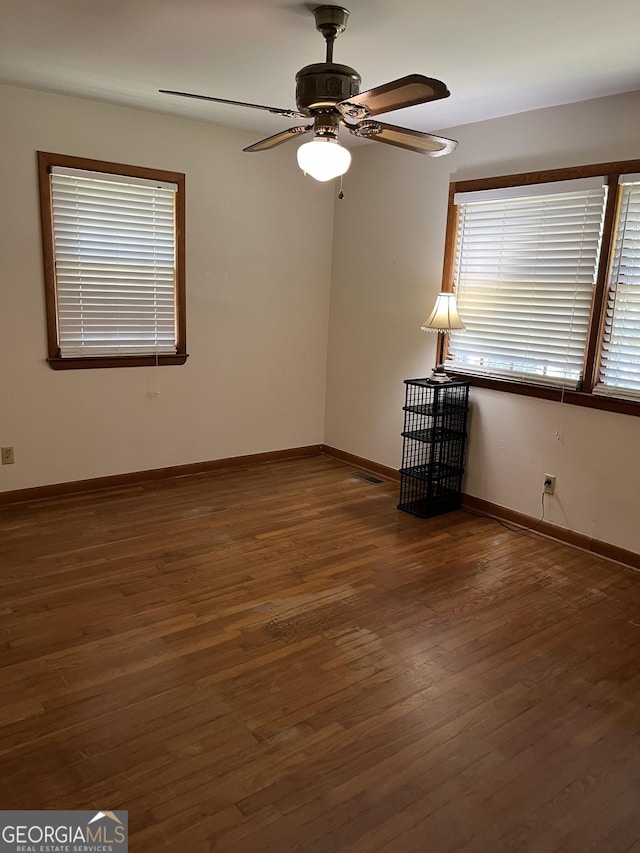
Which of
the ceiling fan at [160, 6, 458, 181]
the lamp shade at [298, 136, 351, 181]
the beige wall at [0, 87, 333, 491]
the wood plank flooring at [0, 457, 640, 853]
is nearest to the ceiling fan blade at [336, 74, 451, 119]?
the ceiling fan at [160, 6, 458, 181]

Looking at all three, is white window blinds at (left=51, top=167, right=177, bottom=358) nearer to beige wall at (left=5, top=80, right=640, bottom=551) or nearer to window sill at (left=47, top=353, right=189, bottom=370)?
window sill at (left=47, top=353, right=189, bottom=370)

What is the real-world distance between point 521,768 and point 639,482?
6.59 ft

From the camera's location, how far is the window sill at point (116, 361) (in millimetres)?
4129

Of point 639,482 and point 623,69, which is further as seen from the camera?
point 639,482

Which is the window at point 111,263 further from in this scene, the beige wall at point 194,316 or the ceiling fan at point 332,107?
the ceiling fan at point 332,107

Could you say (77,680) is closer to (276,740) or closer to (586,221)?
(276,740)

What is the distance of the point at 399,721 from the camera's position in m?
2.21

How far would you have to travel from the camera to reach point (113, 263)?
422 cm

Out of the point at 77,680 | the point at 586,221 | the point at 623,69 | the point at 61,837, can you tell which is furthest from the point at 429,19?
the point at 61,837

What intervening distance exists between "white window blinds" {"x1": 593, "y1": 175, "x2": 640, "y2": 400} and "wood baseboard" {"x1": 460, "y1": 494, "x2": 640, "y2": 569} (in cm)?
89

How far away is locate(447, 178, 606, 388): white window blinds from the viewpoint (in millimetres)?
3605

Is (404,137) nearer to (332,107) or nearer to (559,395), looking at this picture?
(332,107)

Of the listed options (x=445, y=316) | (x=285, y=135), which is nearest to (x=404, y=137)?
(x=285, y=135)

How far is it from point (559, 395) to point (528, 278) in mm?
762
